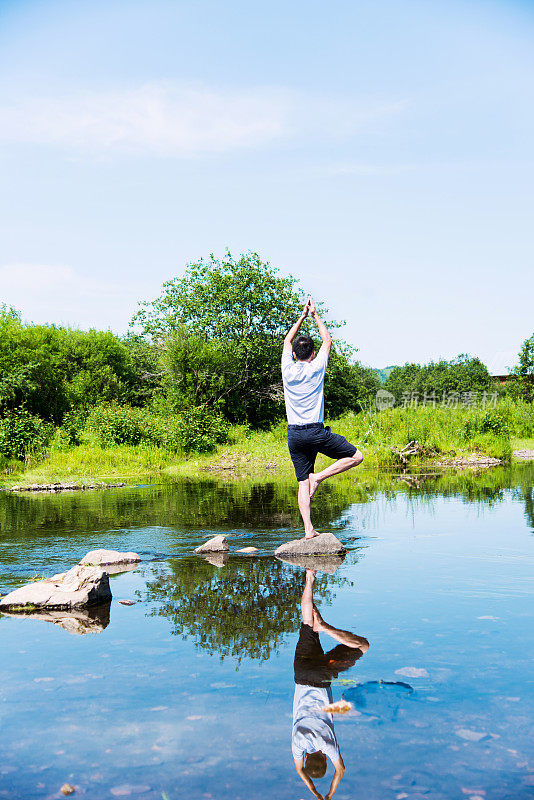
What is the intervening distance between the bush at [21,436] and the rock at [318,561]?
1601cm

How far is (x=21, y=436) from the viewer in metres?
21.9

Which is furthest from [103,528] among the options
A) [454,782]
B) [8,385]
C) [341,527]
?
[8,385]

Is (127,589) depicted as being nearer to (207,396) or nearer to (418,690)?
(418,690)

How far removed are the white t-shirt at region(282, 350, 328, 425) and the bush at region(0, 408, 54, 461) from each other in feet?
52.6

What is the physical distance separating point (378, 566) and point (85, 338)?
28.4 metres

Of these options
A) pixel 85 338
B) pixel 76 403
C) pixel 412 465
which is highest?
pixel 85 338

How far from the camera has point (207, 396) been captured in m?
31.4

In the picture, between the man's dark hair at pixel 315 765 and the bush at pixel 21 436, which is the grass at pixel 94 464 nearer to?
the bush at pixel 21 436

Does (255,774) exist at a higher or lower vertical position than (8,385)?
lower

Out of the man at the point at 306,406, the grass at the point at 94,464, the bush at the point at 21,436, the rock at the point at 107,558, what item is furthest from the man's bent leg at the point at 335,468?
the bush at the point at 21,436

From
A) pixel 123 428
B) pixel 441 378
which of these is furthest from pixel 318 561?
pixel 441 378

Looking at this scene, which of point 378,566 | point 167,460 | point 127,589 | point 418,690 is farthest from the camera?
point 167,460

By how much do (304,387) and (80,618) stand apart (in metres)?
3.25

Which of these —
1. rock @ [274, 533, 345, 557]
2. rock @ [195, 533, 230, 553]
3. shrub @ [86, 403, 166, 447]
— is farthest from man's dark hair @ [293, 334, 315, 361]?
shrub @ [86, 403, 166, 447]
